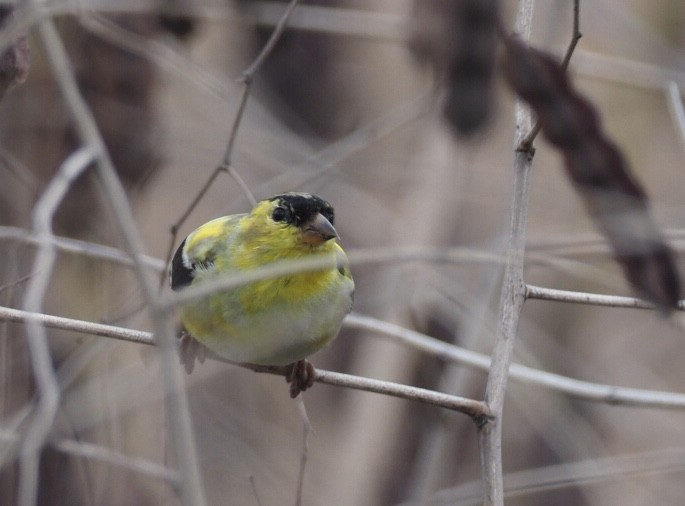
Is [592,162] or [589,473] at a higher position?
[589,473]

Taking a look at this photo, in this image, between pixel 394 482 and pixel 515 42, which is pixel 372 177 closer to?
pixel 394 482

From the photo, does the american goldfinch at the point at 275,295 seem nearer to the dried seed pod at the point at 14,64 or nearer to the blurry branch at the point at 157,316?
the dried seed pod at the point at 14,64

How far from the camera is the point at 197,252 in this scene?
10.8 feet

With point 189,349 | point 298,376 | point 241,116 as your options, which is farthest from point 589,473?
point 241,116

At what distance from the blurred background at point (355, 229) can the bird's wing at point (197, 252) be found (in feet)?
1.88

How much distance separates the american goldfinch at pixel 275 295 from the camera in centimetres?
286

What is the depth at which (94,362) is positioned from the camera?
519cm

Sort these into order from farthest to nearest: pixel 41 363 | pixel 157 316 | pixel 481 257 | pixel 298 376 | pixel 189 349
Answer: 1. pixel 481 257
2. pixel 189 349
3. pixel 298 376
4. pixel 41 363
5. pixel 157 316

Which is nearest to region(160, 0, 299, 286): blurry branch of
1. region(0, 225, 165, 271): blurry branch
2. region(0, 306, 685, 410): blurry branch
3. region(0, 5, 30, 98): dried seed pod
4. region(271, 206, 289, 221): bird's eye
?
region(271, 206, 289, 221): bird's eye

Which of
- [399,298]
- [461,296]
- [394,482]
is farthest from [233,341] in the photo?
[394,482]

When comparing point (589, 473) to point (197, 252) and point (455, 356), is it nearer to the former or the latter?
point (455, 356)

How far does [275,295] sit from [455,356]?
90 cm

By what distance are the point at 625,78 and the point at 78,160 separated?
113 inches

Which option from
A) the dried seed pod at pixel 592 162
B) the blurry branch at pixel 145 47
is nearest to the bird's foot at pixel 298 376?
the dried seed pod at pixel 592 162
